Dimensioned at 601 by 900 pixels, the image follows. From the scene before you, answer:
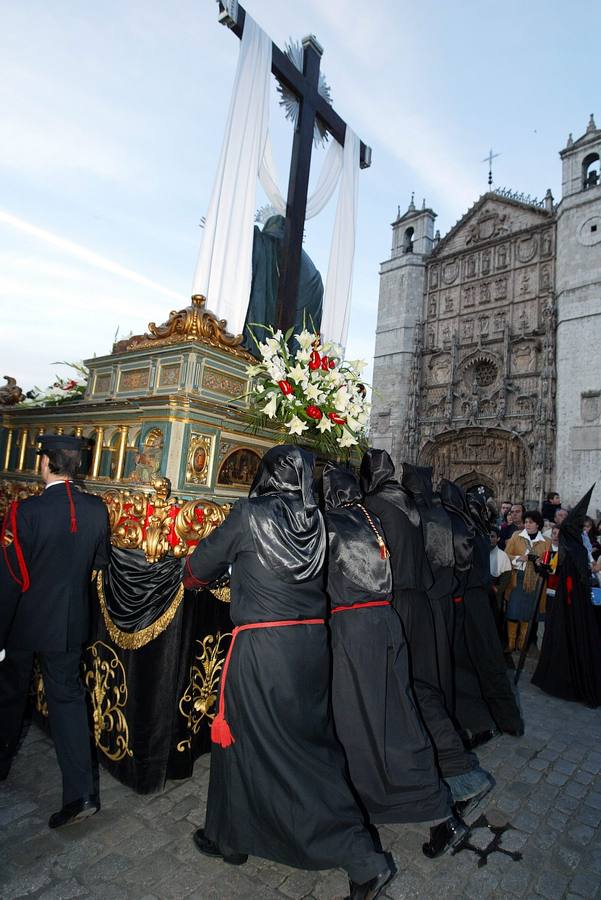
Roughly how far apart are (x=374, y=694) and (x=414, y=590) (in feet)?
3.25

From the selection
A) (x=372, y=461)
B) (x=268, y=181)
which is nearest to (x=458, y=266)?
(x=268, y=181)

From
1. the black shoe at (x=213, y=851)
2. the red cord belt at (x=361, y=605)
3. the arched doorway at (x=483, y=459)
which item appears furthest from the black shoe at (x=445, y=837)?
the arched doorway at (x=483, y=459)

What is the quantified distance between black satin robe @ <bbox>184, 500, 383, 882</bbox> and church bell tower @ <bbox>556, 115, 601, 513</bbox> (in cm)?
1709

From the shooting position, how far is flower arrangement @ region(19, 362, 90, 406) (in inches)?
175

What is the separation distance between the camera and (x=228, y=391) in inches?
137

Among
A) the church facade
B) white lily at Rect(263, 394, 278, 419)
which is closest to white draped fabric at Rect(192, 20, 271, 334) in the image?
white lily at Rect(263, 394, 278, 419)

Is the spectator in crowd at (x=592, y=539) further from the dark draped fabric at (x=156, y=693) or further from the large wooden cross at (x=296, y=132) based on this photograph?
the dark draped fabric at (x=156, y=693)

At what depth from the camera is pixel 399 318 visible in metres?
24.4

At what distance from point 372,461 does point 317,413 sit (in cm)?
57

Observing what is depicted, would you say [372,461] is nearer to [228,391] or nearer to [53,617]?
[228,391]

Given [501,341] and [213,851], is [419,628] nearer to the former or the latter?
[213,851]

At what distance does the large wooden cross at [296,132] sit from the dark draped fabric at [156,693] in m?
2.69

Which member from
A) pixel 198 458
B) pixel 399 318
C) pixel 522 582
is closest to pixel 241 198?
pixel 198 458

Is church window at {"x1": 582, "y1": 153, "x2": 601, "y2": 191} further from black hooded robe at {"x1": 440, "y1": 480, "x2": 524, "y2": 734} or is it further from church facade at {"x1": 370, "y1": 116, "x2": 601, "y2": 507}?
black hooded robe at {"x1": 440, "y1": 480, "x2": 524, "y2": 734}
